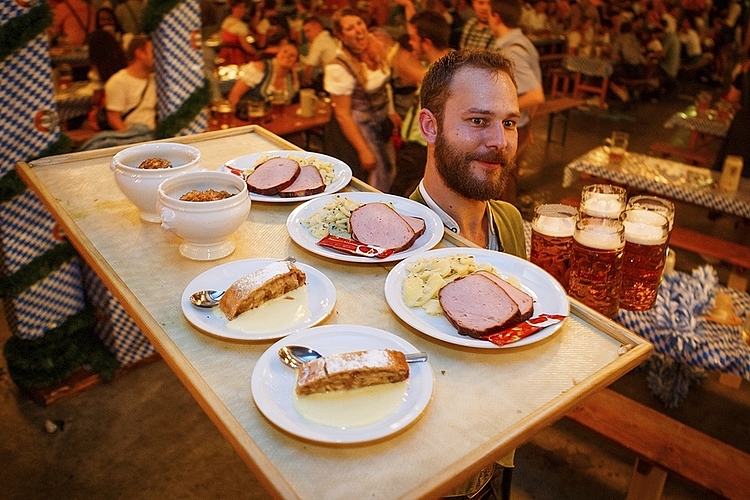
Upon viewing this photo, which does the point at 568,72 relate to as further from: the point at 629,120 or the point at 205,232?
the point at 205,232

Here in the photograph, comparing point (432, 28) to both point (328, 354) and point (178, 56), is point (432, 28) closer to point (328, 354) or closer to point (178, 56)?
point (178, 56)

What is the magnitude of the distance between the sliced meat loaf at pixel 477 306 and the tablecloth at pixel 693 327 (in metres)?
1.75

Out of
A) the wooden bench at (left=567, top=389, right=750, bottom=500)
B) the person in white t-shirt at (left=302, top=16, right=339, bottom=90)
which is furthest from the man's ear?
the person in white t-shirt at (left=302, top=16, right=339, bottom=90)

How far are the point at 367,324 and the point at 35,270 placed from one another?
2.44 meters

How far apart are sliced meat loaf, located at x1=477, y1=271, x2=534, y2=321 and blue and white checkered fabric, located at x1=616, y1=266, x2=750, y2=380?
1683mm

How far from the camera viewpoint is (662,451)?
2488 mm

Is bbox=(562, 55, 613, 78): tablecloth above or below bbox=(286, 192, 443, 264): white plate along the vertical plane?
below

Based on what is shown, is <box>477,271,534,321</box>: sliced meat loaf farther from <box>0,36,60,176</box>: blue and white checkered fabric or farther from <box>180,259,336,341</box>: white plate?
<box>0,36,60,176</box>: blue and white checkered fabric

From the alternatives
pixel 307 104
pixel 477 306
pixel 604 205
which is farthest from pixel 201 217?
pixel 307 104

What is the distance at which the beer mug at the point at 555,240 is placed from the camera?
1702 mm

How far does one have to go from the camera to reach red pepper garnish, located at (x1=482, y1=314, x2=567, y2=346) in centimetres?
115

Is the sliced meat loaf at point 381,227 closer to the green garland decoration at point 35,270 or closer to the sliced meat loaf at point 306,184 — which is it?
the sliced meat loaf at point 306,184

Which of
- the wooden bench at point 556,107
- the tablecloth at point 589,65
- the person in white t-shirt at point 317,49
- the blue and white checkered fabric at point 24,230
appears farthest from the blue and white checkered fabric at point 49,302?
the tablecloth at point 589,65

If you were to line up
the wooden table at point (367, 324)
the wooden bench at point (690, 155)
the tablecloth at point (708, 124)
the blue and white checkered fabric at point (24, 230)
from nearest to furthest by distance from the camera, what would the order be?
the wooden table at point (367, 324) → the blue and white checkered fabric at point (24, 230) → the wooden bench at point (690, 155) → the tablecloth at point (708, 124)
